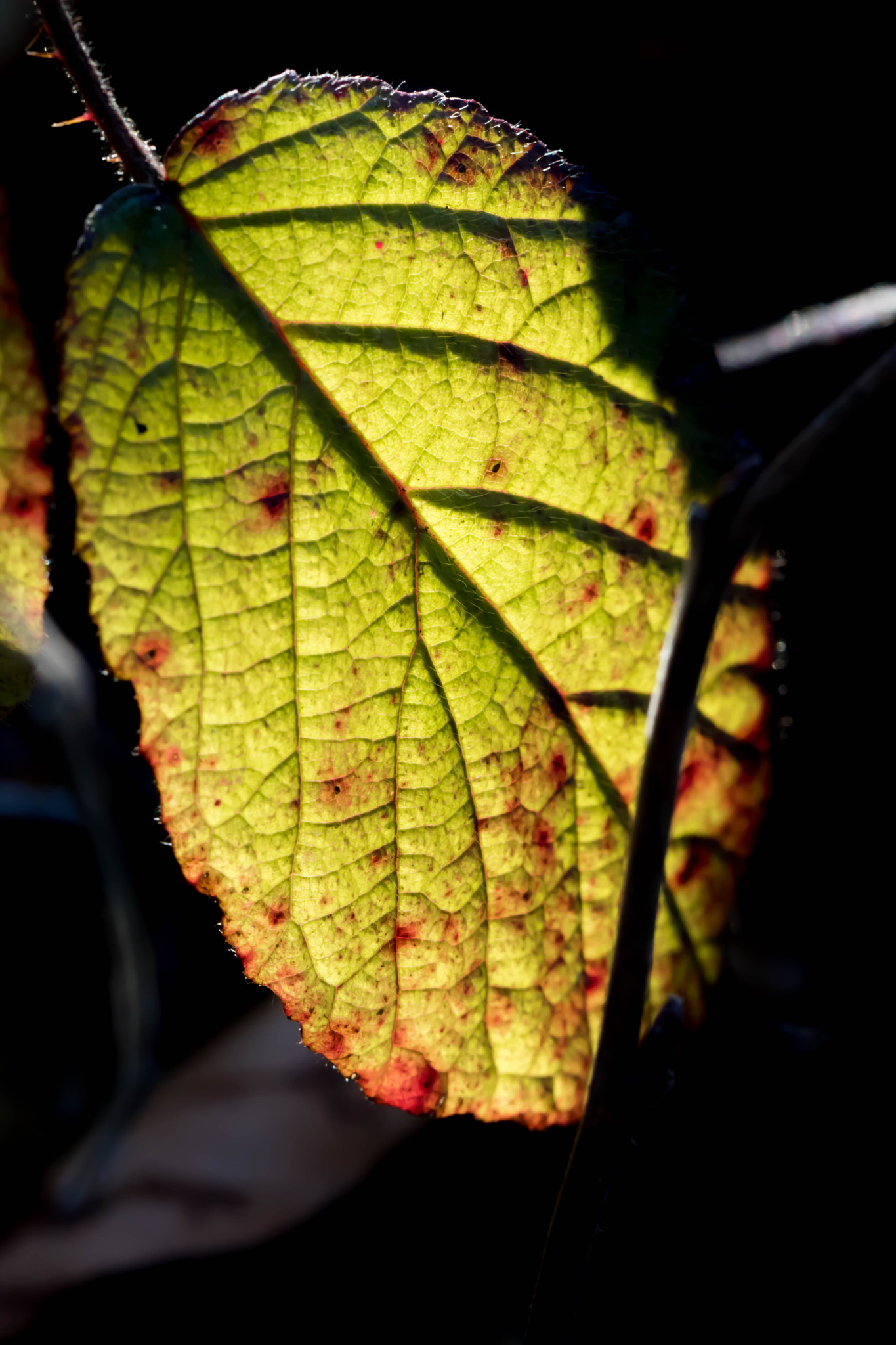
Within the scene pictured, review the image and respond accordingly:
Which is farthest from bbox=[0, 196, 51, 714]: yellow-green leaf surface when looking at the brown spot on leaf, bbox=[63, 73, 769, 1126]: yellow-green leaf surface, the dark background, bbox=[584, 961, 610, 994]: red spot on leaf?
the dark background

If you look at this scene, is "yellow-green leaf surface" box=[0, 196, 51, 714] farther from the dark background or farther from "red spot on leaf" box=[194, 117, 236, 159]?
the dark background

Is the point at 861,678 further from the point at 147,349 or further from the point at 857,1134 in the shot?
the point at 147,349

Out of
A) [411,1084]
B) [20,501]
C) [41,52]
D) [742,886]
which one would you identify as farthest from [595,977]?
[742,886]

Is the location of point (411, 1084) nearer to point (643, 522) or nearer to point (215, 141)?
point (643, 522)

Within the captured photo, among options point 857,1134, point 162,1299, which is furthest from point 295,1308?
point 857,1134

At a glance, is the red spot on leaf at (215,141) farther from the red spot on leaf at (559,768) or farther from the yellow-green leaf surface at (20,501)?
the red spot on leaf at (559,768)

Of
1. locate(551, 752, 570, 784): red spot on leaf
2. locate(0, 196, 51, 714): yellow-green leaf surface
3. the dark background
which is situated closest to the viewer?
locate(0, 196, 51, 714): yellow-green leaf surface
